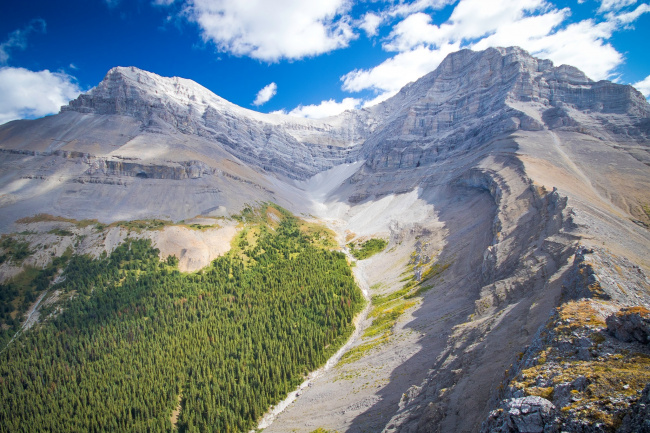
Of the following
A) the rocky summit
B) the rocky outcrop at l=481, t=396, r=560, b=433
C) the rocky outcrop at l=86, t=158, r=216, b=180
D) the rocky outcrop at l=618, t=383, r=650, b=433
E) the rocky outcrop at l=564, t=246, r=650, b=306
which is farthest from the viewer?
the rocky outcrop at l=86, t=158, r=216, b=180

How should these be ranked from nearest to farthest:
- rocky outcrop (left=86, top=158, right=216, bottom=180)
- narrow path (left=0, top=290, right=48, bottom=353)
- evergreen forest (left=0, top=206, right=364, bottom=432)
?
evergreen forest (left=0, top=206, right=364, bottom=432) < narrow path (left=0, top=290, right=48, bottom=353) < rocky outcrop (left=86, top=158, right=216, bottom=180)

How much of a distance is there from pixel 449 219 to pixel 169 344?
7482 cm

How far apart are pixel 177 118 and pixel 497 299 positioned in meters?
188

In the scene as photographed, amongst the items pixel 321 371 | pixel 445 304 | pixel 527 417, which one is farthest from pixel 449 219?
pixel 527 417

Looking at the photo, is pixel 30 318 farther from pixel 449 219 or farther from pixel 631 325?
pixel 449 219

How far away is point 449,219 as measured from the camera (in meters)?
88.1

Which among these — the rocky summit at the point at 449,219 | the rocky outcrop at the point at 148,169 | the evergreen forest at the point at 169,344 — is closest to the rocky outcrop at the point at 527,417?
the rocky summit at the point at 449,219

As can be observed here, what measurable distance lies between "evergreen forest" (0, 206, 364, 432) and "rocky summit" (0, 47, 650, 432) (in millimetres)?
5120

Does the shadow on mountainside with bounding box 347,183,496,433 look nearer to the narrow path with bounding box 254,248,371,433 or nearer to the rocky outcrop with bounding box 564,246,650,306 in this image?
the rocky outcrop with bounding box 564,246,650,306

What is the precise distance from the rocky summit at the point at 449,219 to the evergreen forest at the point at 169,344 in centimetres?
512

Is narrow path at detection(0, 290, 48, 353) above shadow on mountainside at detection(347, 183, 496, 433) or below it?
above

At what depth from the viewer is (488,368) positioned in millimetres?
A: 20203

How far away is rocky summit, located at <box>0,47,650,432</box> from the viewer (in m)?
15.2

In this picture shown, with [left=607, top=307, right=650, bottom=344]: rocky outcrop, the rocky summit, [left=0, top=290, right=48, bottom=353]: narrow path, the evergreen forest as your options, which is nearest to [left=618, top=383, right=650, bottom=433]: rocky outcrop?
the rocky summit
